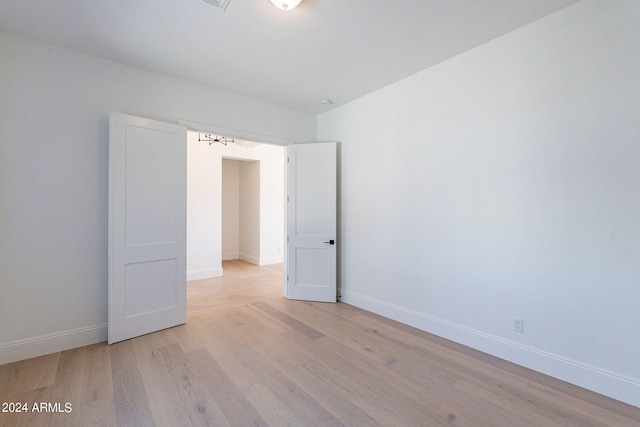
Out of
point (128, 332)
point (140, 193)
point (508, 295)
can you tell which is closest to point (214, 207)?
point (140, 193)

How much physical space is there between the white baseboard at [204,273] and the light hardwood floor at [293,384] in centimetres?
245

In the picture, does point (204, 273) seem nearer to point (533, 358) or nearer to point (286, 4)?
point (286, 4)

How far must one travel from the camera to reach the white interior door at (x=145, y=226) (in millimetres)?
2859

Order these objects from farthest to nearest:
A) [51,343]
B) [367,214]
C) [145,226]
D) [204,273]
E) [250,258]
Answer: [250,258] < [204,273] < [367,214] < [145,226] < [51,343]

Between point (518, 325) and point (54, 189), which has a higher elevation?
point (54, 189)

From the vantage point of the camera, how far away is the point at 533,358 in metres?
2.40

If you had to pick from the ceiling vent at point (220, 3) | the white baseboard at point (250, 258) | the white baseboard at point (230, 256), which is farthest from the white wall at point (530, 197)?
the white baseboard at point (230, 256)

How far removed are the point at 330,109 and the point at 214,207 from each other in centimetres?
318

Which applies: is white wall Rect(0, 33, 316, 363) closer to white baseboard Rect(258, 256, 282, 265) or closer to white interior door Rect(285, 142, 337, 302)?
white interior door Rect(285, 142, 337, 302)

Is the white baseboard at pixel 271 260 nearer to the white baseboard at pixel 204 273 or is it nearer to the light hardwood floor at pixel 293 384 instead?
the white baseboard at pixel 204 273

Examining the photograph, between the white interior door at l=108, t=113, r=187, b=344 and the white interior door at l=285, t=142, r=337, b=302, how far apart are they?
1.57 metres

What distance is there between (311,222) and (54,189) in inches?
116

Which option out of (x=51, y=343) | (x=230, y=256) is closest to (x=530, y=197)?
(x=51, y=343)

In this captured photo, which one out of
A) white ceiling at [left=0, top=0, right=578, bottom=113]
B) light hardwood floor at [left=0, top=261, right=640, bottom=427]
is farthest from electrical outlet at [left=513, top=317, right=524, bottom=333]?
white ceiling at [left=0, top=0, right=578, bottom=113]
